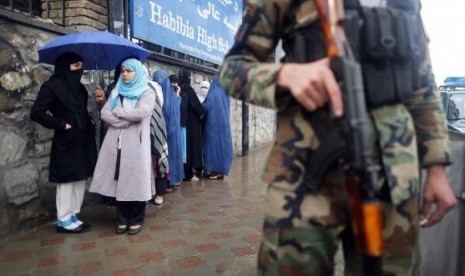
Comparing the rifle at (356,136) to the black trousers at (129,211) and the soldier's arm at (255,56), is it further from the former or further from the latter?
the black trousers at (129,211)

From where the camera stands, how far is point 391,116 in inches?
48.3

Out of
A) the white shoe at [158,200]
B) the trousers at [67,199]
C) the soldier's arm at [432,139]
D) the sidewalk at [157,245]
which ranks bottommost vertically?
the sidewalk at [157,245]

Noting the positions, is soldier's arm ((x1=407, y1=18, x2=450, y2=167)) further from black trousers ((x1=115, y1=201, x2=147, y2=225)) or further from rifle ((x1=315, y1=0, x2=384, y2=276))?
black trousers ((x1=115, y1=201, x2=147, y2=225))

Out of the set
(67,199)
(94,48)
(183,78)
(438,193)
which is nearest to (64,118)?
(67,199)

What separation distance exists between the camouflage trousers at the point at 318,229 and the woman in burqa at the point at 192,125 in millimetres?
5288

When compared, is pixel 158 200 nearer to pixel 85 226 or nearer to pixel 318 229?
pixel 85 226

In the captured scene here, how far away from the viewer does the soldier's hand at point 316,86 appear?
1054mm

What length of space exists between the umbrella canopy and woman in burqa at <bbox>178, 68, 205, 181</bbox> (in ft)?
6.12

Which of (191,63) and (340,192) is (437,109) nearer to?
(340,192)

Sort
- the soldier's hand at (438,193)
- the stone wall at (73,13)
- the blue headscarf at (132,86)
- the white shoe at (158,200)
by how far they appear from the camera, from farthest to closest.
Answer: the white shoe at (158,200), the stone wall at (73,13), the blue headscarf at (132,86), the soldier's hand at (438,193)

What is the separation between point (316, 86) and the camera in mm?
1075

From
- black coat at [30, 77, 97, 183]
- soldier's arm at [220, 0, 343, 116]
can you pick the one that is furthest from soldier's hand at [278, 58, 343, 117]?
black coat at [30, 77, 97, 183]

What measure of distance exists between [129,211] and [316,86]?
3.35m

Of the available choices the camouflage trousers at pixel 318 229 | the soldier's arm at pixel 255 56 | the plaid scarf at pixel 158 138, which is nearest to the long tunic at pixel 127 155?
the plaid scarf at pixel 158 138
